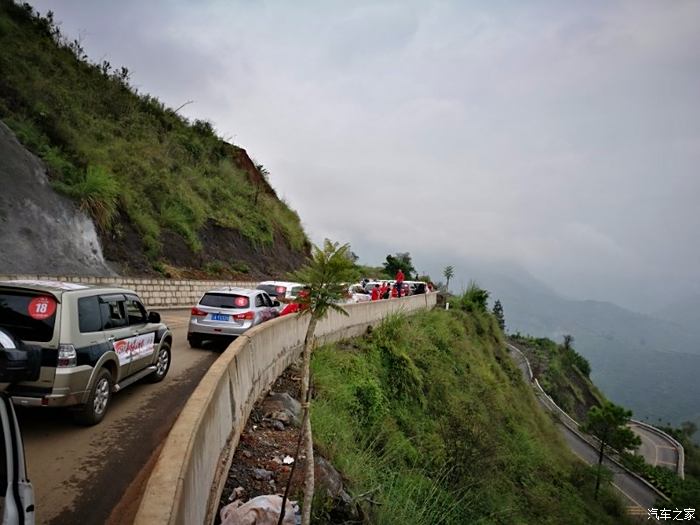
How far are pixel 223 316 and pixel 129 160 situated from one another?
18.8 m

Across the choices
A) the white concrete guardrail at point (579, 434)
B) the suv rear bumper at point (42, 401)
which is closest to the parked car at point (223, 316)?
the suv rear bumper at point (42, 401)

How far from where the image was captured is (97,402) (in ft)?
19.8

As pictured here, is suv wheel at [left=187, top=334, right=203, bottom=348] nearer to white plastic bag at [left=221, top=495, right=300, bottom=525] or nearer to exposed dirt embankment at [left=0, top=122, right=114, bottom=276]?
exposed dirt embankment at [left=0, top=122, right=114, bottom=276]

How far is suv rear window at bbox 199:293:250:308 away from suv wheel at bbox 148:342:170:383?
3.41 m

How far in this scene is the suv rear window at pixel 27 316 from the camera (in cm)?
539

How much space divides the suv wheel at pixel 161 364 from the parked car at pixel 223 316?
3019 millimetres

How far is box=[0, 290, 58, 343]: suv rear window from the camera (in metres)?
5.39

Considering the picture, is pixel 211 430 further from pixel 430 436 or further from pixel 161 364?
pixel 430 436

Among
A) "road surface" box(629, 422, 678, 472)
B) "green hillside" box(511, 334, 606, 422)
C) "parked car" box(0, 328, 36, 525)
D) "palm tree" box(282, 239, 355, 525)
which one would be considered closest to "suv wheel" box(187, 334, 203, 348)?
"palm tree" box(282, 239, 355, 525)

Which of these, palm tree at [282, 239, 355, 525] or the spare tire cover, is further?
palm tree at [282, 239, 355, 525]

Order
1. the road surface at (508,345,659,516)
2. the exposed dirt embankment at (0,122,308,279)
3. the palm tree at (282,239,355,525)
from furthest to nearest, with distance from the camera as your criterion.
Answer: the road surface at (508,345,659,516) → the exposed dirt embankment at (0,122,308,279) → the palm tree at (282,239,355,525)

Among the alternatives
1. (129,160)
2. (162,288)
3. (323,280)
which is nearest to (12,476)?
(323,280)

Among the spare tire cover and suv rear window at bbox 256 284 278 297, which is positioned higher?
suv rear window at bbox 256 284 278 297

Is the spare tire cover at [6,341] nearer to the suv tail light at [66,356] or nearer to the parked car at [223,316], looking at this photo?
the suv tail light at [66,356]
